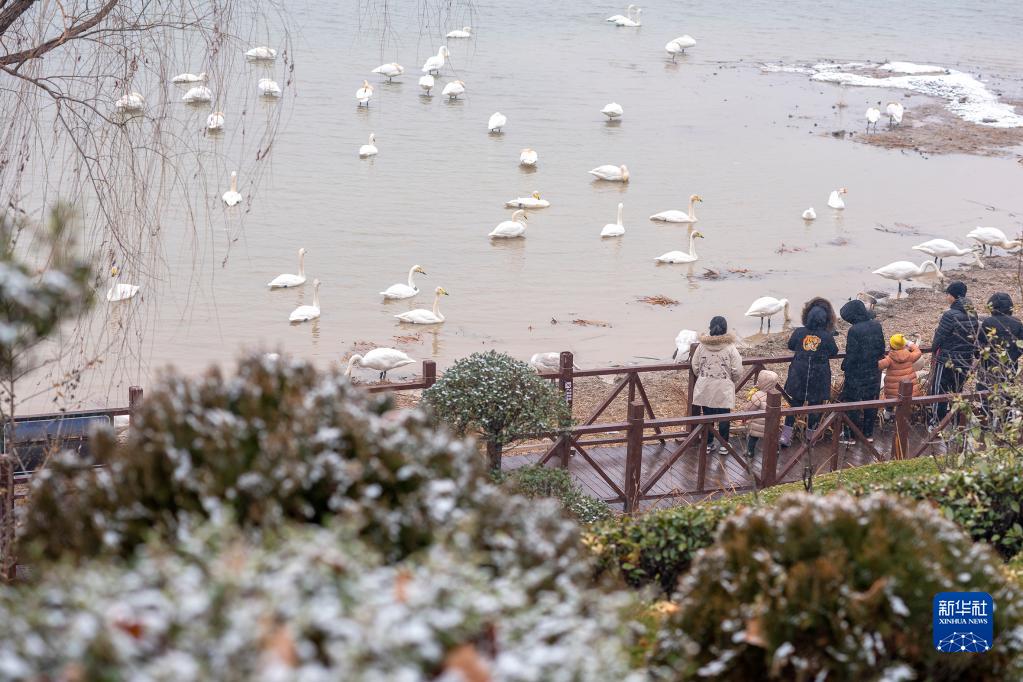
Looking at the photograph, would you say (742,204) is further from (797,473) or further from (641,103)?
(797,473)

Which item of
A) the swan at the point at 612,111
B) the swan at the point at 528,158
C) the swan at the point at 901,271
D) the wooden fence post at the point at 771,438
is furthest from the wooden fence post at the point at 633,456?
the swan at the point at 612,111

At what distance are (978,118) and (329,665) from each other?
32.9m

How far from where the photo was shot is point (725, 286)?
62.6ft

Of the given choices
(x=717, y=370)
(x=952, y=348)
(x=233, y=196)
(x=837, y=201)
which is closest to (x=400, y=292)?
(x=233, y=196)

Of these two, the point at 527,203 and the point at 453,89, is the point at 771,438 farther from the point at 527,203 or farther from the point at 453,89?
the point at 453,89

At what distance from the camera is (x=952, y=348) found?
1120 centimetres

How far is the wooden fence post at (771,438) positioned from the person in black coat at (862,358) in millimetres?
1545

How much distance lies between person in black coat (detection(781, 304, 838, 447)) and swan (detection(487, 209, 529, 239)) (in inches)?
406

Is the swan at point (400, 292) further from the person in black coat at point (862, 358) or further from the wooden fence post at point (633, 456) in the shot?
the wooden fence post at point (633, 456)

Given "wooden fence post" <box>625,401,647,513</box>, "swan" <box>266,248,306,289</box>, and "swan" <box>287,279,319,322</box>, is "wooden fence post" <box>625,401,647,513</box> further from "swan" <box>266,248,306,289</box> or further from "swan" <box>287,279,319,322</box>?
"swan" <box>266,248,306,289</box>

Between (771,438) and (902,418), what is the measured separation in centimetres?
141

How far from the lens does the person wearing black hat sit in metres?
11.0

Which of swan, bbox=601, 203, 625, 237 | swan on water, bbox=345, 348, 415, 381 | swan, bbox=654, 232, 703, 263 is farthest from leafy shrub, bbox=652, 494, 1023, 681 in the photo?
swan, bbox=601, 203, 625, 237

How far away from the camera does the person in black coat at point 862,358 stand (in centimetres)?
1097
